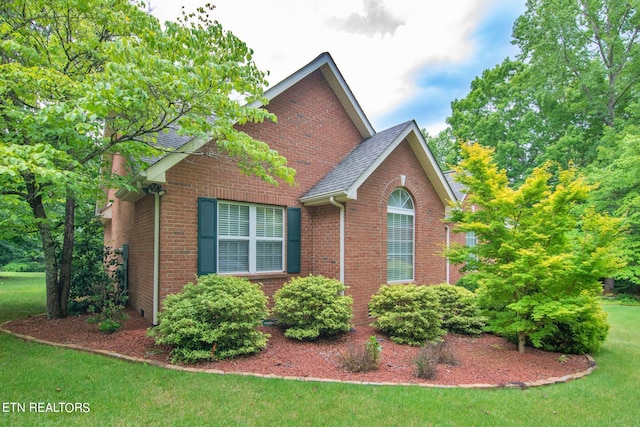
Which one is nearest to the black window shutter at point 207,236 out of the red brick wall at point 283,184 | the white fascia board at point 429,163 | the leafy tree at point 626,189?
the red brick wall at point 283,184

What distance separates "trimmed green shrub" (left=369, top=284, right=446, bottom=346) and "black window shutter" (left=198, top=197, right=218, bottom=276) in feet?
12.7

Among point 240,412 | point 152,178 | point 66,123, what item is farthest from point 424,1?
point 240,412

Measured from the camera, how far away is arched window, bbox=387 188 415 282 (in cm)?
921

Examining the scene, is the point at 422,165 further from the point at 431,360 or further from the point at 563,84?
the point at 563,84

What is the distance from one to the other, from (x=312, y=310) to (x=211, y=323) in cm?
202

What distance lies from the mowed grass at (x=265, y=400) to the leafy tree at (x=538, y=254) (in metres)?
1.32

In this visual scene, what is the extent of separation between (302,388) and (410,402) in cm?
143

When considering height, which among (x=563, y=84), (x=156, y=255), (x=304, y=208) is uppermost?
(x=563, y=84)

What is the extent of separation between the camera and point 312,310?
669 cm

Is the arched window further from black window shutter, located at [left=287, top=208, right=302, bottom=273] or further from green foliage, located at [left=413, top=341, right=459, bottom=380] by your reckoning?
green foliage, located at [left=413, top=341, right=459, bottom=380]

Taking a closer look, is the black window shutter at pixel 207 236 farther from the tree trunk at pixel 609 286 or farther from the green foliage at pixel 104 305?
the tree trunk at pixel 609 286

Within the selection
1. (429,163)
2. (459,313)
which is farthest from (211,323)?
(429,163)

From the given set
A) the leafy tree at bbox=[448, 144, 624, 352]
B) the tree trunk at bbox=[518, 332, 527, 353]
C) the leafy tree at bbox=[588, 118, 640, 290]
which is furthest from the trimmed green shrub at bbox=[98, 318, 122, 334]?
the leafy tree at bbox=[588, 118, 640, 290]

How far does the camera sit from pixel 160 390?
4246 millimetres
